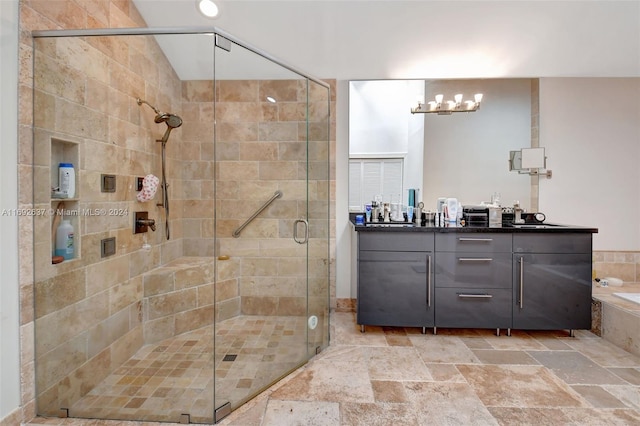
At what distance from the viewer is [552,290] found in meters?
2.30

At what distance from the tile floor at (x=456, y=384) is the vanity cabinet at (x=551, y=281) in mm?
159

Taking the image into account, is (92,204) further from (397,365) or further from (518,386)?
(518,386)

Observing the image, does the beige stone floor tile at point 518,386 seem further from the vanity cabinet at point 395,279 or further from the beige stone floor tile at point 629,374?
the vanity cabinet at point 395,279

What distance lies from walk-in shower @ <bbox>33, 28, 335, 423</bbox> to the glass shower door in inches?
0.4

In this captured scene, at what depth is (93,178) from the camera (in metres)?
1.67

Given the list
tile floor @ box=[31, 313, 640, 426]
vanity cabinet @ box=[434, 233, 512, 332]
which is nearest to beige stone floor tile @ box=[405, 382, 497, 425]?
tile floor @ box=[31, 313, 640, 426]

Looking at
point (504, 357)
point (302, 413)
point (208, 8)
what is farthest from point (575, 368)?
point (208, 8)

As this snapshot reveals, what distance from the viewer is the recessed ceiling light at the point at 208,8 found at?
2.30 meters

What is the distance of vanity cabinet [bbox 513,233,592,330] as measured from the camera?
2.28 meters

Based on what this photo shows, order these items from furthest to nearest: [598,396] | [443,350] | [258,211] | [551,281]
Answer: [258,211]
[551,281]
[443,350]
[598,396]

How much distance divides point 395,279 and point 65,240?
79.0 inches

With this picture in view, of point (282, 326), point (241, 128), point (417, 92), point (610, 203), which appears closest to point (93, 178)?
point (241, 128)

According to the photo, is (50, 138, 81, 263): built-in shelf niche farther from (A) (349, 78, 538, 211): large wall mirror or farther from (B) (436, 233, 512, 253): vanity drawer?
(B) (436, 233, 512, 253): vanity drawer

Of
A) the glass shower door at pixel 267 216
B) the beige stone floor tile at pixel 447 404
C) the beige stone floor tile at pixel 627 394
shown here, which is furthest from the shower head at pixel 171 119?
the beige stone floor tile at pixel 627 394
